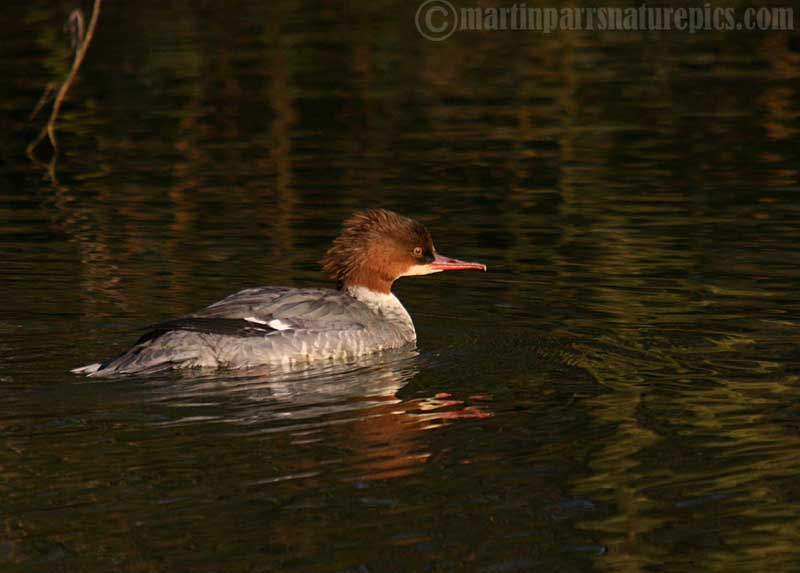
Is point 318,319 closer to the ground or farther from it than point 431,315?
farther from it

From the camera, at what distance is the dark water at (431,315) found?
24.3 feet

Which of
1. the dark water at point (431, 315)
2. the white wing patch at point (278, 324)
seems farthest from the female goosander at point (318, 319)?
the dark water at point (431, 315)

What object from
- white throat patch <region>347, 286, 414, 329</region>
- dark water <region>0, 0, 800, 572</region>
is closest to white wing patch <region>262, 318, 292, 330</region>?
dark water <region>0, 0, 800, 572</region>

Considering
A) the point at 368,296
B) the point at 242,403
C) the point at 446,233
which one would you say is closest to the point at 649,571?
the point at 242,403

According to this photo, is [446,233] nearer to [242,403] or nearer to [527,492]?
[242,403]

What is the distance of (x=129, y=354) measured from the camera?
10.1m

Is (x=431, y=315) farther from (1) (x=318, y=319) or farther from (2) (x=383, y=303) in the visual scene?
(1) (x=318, y=319)

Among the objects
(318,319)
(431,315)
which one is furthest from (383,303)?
(318,319)

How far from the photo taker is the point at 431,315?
12094 mm

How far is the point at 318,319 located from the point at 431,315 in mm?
1450

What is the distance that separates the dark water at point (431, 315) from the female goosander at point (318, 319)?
0.21 m

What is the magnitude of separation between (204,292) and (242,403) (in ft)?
10.2

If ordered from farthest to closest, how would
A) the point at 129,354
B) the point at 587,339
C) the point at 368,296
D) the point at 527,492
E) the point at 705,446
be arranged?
the point at 368,296, the point at 587,339, the point at 129,354, the point at 705,446, the point at 527,492

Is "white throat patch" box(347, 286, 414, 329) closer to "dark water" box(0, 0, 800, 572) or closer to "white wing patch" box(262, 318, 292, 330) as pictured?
"dark water" box(0, 0, 800, 572)
